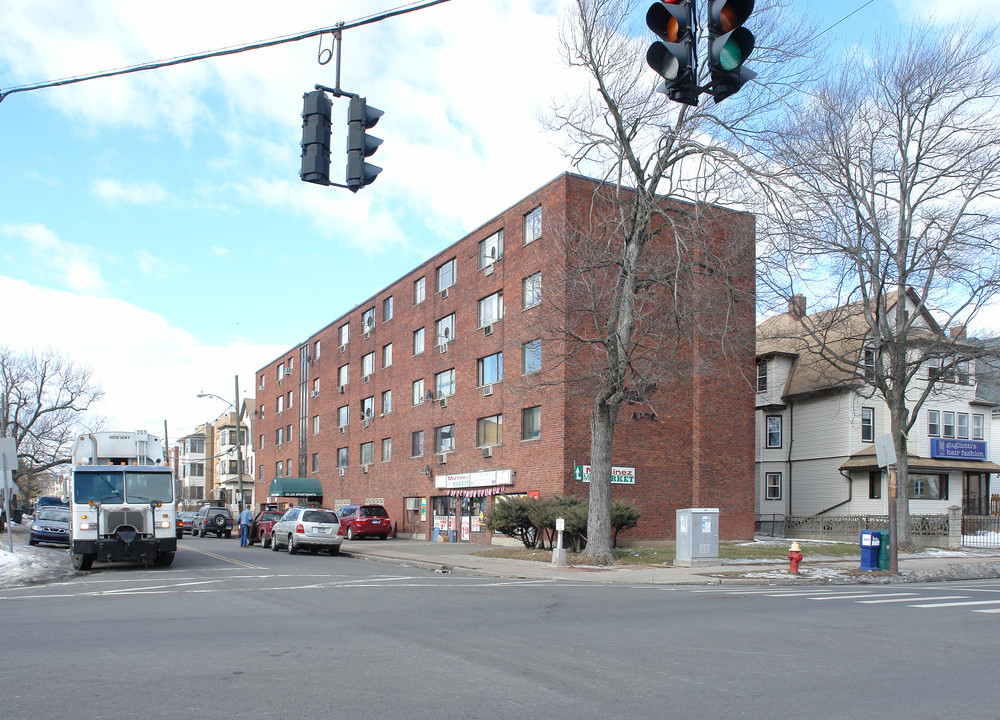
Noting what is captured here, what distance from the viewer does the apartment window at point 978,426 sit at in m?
42.4

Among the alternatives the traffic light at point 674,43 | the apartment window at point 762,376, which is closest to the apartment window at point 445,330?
the apartment window at point 762,376

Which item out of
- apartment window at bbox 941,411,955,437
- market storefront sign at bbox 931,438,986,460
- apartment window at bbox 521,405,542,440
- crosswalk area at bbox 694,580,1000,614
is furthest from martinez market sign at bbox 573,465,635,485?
apartment window at bbox 941,411,955,437

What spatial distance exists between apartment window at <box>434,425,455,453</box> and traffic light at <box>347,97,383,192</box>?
27.6 m

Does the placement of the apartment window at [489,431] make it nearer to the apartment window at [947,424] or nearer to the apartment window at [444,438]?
the apartment window at [444,438]

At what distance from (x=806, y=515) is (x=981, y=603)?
27.4m

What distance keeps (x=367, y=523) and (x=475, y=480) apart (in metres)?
5.86

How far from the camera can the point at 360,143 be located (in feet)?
33.4

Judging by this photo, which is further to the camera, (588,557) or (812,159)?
(812,159)

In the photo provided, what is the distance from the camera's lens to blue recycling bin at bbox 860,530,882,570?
2062 cm

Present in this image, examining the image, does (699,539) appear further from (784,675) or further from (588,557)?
(784,675)

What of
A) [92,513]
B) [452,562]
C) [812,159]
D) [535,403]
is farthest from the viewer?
[535,403]

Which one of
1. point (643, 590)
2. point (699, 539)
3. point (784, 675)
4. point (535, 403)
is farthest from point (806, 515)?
point (784, 675)

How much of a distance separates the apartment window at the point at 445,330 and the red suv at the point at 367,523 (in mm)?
7923

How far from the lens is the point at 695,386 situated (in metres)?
31.8
